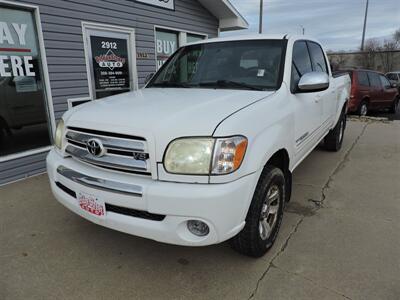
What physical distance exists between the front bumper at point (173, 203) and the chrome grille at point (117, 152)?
0.08 metres

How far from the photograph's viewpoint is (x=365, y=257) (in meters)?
2.61

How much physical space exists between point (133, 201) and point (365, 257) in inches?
78.2

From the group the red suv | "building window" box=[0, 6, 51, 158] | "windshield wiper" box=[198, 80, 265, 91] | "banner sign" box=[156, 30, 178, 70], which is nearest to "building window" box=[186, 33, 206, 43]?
"banner sign" box=[156, 30, 178, 70]

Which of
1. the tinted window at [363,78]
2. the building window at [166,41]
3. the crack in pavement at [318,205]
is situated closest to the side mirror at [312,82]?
the crack in pavement at [318,205]

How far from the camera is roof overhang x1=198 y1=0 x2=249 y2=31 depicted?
7.97m

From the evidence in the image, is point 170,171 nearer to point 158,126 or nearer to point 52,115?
point 158,126

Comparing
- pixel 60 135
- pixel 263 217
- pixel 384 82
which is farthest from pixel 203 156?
pixel 384 82

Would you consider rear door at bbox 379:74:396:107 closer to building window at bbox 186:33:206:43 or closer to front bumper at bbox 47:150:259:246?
building window at bbox 186:33:206:43

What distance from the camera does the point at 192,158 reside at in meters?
2.01

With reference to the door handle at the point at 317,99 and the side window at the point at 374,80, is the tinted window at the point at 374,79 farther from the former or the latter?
the door handle at the point at 317,99

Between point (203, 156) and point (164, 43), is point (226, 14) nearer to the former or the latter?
point (164, 43)

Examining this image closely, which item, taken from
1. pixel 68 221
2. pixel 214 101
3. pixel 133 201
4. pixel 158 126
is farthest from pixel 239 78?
pixel 68 221

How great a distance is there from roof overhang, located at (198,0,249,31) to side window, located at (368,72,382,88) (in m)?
4.69

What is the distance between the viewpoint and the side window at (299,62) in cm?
316
